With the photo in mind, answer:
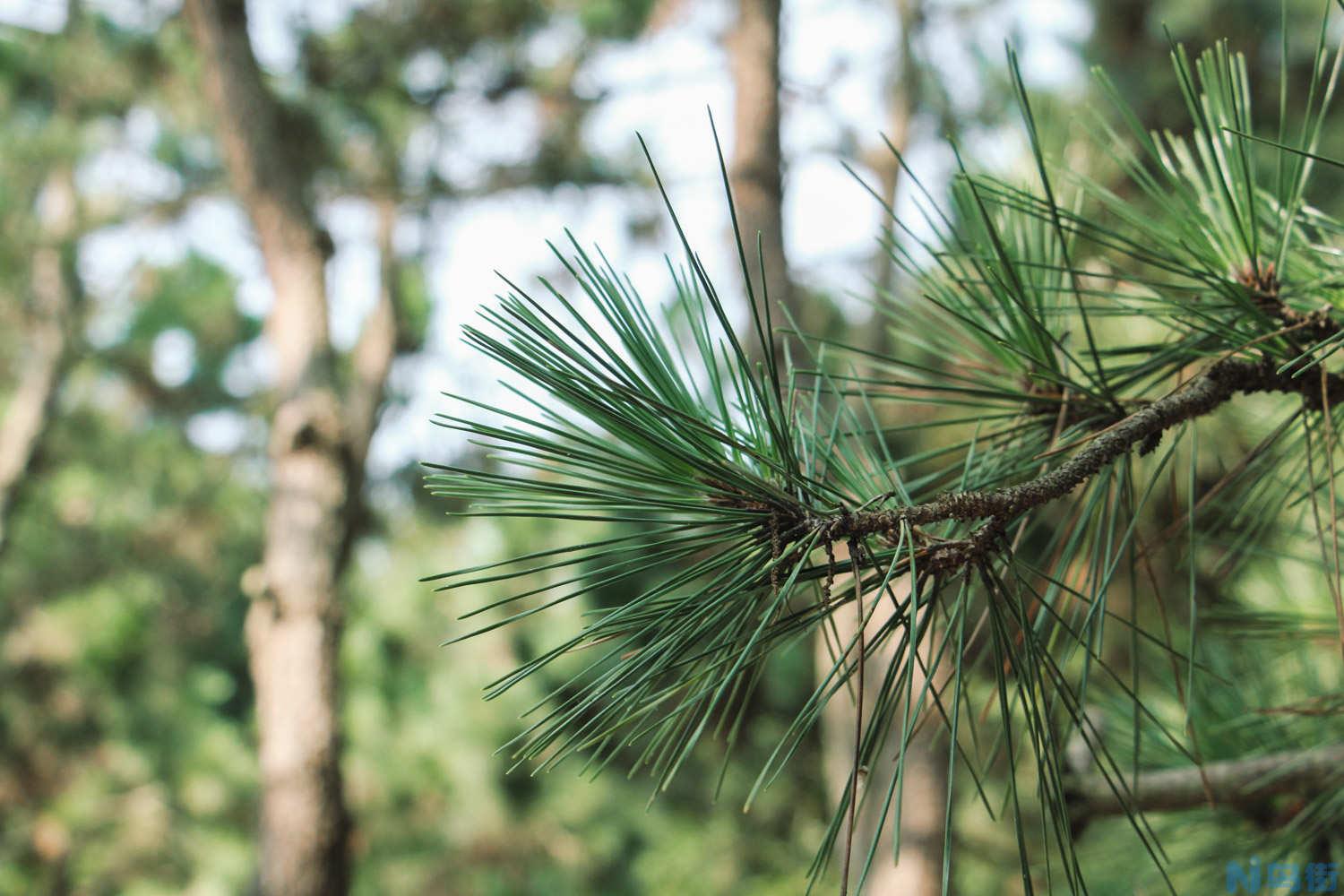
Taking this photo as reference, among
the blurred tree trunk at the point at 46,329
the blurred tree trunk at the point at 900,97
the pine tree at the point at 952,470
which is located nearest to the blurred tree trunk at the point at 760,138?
the pine tree at the point at 952,470

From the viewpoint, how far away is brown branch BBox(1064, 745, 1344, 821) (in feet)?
2.89

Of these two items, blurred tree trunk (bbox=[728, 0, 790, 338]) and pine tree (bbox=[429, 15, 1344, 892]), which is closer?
pine tree (bbox=[429, 15, 1344, 892])

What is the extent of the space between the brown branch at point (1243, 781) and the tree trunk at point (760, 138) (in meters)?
0.88

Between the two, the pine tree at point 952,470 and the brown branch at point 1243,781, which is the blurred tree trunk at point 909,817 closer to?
the brown branch at point 1243,781

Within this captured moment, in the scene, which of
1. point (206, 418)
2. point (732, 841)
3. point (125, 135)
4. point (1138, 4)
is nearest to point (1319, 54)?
point (1138, 4)

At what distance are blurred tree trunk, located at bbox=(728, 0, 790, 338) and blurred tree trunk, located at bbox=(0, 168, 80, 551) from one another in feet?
15.1

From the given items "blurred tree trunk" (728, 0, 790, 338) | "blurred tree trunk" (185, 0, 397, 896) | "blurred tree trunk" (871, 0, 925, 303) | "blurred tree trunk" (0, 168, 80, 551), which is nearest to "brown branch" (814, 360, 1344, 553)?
"blurred tree trunk" (728, 0, 790, 338)

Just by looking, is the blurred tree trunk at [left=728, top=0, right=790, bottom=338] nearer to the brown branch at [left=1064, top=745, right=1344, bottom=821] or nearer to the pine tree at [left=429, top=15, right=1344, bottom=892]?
the pine tree at [left=429, top=15, right=1344, bottom=892]

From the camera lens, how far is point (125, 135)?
5.20 m

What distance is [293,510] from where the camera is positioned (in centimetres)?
250

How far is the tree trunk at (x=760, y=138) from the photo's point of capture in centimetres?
165

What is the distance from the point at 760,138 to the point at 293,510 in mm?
1496

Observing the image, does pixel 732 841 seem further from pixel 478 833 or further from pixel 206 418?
pixel 206 418

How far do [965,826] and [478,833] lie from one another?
7.35 feet
